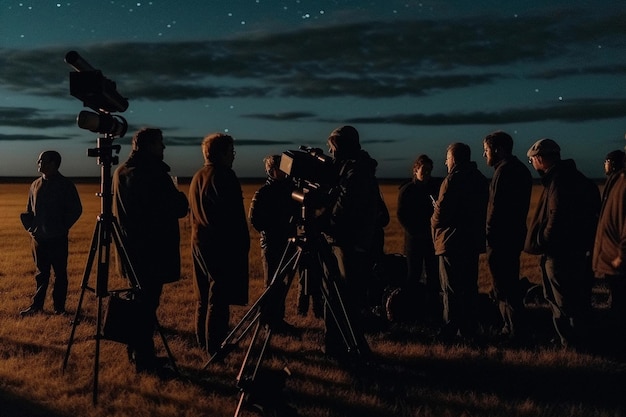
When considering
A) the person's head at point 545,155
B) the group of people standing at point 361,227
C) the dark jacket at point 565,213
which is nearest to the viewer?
the group of people standing at point 361,227

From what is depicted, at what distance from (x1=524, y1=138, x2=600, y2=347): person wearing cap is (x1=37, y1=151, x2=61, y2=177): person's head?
6.09 metres

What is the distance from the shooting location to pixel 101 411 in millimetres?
5055

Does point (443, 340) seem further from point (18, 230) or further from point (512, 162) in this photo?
point (18, 230)

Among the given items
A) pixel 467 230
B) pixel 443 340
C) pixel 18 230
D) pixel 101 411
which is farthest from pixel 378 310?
pixel 18 230

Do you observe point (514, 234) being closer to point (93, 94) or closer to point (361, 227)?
point (361, 227)

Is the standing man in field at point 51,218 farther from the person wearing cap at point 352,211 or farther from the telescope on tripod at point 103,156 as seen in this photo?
the person wearing cap at point 352,211

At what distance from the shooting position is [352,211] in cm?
570

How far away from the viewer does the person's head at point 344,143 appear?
588 centimetres

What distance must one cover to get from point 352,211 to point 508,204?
2040mm

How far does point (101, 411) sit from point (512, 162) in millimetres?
4774

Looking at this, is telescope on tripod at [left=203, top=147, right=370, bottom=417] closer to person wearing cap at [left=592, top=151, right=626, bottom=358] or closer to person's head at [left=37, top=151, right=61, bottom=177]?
person wearing cap at [left=592, top=151, right=626, bottom=358]

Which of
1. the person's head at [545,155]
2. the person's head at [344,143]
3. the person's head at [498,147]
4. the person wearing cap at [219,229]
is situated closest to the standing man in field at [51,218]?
the person wearing cap at [219,229]

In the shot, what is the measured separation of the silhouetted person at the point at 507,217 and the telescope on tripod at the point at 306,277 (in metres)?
2.06

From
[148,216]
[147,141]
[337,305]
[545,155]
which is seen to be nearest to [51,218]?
[148,216]
